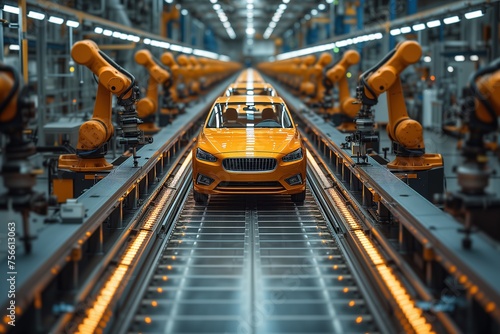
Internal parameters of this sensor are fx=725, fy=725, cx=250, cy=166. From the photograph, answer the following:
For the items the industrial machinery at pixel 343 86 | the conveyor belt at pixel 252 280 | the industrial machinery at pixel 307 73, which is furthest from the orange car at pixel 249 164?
the industrial machinery at pixel 307 73

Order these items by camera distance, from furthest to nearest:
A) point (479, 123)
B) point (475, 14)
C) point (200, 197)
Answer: point (475, 14) < point (200, 197) < point (479, 123)

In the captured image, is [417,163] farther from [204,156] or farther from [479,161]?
[479,161]

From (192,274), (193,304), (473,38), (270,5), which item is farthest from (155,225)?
(270,5)

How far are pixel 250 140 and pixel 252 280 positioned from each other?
12.8ft

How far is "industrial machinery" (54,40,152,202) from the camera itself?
1006 cm

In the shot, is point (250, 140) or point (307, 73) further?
point (307, 73)

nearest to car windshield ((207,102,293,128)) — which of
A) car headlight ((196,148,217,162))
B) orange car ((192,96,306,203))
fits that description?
orange car ((192,96,306,203))

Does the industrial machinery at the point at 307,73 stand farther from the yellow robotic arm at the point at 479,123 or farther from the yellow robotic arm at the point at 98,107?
the yellow robotic arm at the point at 479,123

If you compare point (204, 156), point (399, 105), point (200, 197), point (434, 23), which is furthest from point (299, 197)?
point (434, 23)

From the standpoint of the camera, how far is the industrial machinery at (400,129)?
10148 mm

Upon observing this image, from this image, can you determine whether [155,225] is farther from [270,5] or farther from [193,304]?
[270,5]

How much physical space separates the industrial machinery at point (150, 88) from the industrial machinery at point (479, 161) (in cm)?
1198

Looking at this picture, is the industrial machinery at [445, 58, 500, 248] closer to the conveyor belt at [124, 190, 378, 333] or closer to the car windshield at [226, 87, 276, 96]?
the conveyor belt at [124, 190, 378, 333]

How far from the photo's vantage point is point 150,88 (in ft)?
59.7
